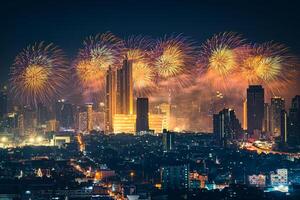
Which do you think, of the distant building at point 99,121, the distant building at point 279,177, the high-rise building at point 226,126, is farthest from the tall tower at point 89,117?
the distant building at point 279,177

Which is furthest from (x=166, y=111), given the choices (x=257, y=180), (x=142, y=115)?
(x=257, y=180)

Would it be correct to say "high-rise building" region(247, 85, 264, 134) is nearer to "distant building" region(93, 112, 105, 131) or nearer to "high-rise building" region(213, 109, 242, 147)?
"high-rise building" region(213, 109, 242, 147)

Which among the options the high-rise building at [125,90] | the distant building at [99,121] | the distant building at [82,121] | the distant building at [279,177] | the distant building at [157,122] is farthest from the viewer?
the distant building at [82,121]

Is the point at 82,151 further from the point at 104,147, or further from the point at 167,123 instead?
the point at 167,123

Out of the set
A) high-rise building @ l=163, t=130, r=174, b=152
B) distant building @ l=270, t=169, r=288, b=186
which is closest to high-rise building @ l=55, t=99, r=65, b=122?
high-rise building @ l=163, t=130, r=174, b=152

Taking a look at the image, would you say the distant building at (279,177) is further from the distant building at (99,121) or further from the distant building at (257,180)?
the distant building at (99,121)

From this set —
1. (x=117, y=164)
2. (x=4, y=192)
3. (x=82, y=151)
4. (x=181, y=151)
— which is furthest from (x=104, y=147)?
(x=4, y=192)
